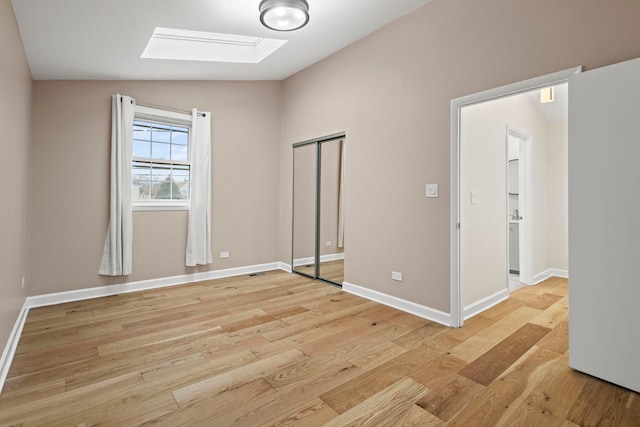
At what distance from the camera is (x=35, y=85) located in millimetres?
3387

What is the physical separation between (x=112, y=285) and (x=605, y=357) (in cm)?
465

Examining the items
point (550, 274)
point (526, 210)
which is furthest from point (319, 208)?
point (550, 274)

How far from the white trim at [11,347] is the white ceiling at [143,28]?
7.85 feet

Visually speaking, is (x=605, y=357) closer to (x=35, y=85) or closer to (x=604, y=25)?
(x=604, y=25)

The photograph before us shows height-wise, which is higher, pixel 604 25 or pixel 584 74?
pixel 604 25

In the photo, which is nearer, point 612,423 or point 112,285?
point 612,423

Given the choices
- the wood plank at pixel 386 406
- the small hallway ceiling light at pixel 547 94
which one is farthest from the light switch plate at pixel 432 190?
the small hallway ceiling light at pixel 547 94

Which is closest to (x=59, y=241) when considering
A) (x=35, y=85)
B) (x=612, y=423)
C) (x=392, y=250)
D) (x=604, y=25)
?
(x=35, y=85)

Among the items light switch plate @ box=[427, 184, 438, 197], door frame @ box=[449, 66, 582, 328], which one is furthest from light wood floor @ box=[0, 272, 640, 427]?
light switch plate @ box=[427, 184, 438, 197]

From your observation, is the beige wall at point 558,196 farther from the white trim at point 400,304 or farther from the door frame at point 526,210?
the white trim at point 400,304

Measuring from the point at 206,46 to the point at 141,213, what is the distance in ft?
7.21

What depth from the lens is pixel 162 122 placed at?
424cm

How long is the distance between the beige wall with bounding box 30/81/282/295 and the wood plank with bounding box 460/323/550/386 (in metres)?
3.50

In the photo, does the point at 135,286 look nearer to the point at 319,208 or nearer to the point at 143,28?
the point at 319,208
